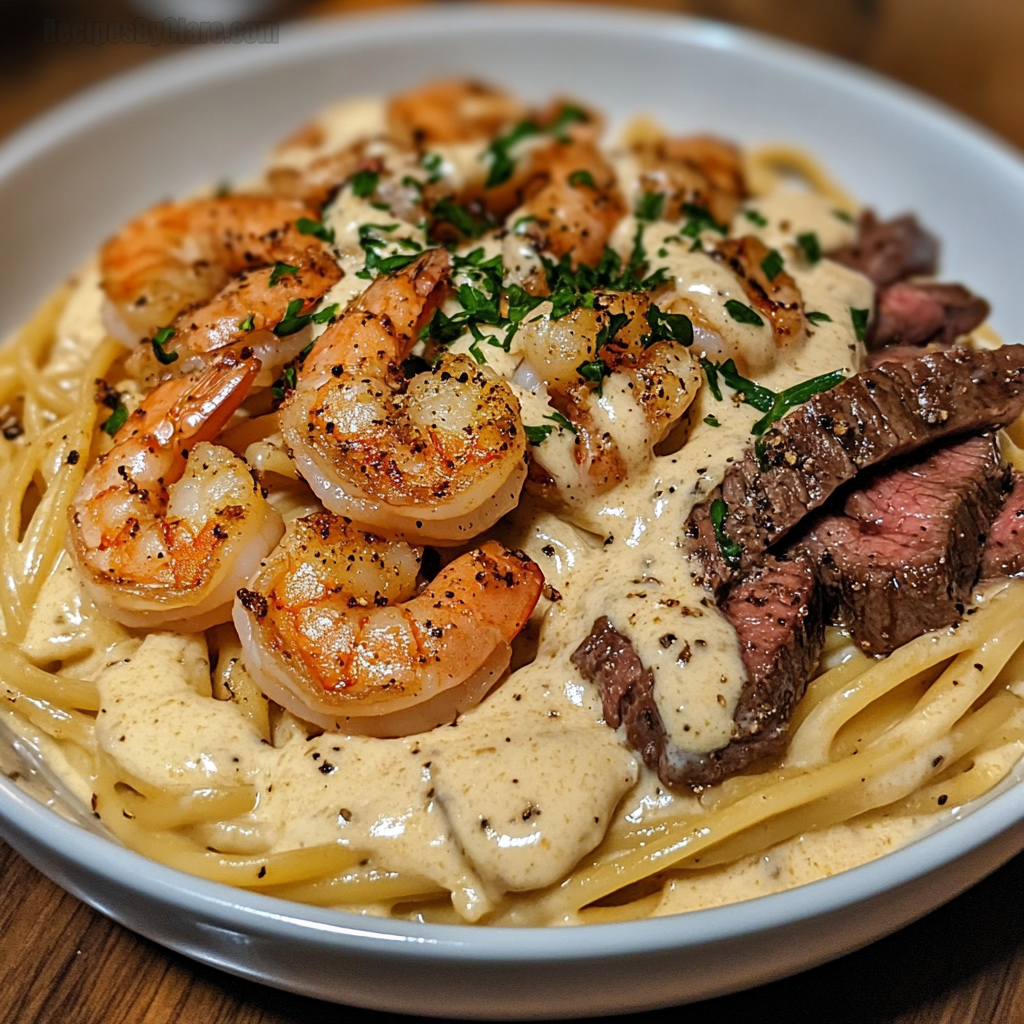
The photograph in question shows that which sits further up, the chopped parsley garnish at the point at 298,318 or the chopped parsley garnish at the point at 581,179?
the chopped parsley garnish at the point at 581,179

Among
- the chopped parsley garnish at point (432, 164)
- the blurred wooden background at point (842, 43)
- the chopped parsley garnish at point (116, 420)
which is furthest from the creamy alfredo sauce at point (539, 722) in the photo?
the blurred wooden background at point (842, 43)

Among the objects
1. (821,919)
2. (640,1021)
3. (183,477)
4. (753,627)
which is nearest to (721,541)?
(753,627)

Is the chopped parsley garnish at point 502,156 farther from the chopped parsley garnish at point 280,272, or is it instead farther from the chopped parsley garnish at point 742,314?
the chopped parsley garnish at point 742,314

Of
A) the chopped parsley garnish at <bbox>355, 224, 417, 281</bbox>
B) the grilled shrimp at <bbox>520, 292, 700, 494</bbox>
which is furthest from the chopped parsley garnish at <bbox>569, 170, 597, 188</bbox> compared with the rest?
the grilled shrimp at <bbox>520, 292, 700, 494</bbox>

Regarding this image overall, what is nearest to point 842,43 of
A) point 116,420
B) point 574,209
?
point 574,209

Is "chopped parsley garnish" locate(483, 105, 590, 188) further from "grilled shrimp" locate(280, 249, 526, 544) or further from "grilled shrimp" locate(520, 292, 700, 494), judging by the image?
"grilled shrimp" locate(280, 249, 526, 544)

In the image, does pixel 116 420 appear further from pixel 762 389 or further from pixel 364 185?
pixel 762 389

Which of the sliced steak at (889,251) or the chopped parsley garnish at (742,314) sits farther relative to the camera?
the sliced steak at (889,251)

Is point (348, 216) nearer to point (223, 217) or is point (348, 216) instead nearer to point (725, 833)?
point (223, 217)
